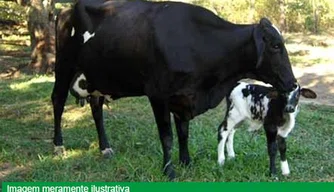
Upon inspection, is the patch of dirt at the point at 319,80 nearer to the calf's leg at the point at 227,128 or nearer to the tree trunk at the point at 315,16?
the calf's leg at the point at 227,128

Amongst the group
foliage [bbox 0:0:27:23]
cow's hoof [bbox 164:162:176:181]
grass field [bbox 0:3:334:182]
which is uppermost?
cow's hoof [bbox 164:162:176:181]

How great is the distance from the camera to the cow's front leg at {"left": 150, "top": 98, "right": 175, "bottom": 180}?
4.61 m

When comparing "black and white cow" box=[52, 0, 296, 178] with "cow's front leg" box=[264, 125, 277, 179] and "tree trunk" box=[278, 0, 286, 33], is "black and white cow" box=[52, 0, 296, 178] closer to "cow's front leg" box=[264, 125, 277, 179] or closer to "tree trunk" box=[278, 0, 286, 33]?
"cow's front leg" box=[264, 125, 277, 179]

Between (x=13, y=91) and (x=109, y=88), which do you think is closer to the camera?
(x=109, y=88)

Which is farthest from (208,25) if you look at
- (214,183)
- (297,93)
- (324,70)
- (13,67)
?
(13,67)

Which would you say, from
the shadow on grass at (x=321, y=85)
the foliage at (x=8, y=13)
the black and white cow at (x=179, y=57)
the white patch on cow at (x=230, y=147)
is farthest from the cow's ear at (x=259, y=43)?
the foliage at (x=8, y=13)

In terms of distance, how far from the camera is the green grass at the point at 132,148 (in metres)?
4.77

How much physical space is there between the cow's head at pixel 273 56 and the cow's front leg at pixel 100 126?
1.95 metres

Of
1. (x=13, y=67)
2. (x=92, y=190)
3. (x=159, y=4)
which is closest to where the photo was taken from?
(x=92, y=190)

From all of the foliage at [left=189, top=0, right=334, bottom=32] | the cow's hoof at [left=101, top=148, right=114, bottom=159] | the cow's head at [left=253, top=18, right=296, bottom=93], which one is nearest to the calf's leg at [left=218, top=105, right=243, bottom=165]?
the cow's head at [left=253, top=18, right=296, bottom=93]

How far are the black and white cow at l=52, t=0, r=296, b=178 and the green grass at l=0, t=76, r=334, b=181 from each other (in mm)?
374

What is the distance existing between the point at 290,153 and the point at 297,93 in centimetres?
111

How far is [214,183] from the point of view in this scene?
4352 millimetres

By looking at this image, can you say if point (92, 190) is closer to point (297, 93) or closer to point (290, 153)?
point (297, 93)
